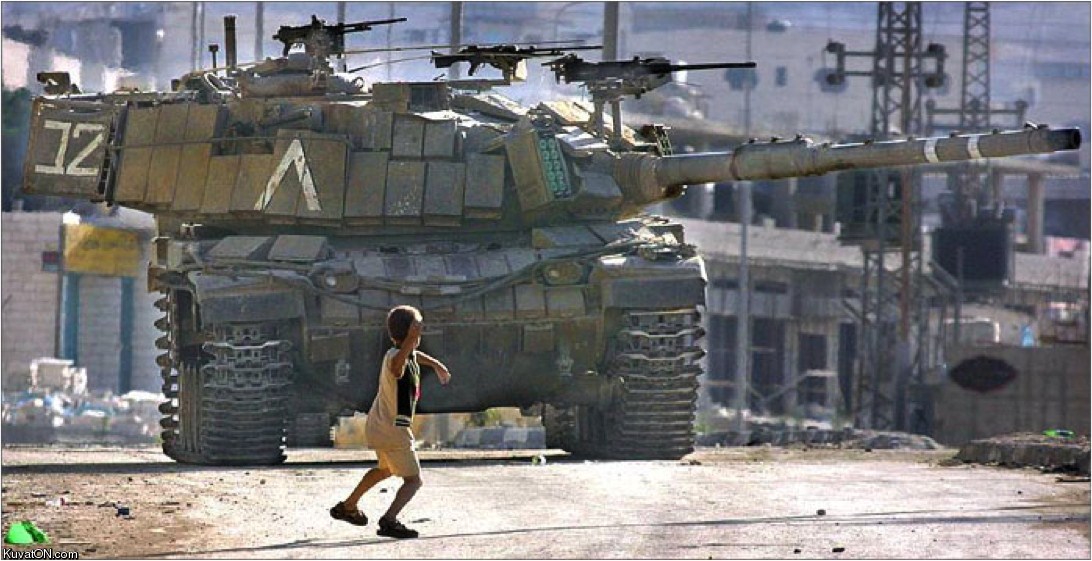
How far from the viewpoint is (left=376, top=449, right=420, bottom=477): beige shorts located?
57.1 feet

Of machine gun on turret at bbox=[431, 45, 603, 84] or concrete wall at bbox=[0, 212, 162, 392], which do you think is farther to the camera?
concrete wall at bbox=[0, 212, 162, 392]

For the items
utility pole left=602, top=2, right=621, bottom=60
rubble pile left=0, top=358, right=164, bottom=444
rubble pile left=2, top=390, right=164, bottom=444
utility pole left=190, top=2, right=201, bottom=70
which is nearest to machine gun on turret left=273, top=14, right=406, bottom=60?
utility pole left=190, top=2, right=201, bottom=70

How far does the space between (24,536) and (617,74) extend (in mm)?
12271

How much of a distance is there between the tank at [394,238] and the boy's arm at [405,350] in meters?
9.74

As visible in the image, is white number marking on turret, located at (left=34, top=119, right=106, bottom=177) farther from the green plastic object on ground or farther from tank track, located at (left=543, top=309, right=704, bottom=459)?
the green plastic object on ground

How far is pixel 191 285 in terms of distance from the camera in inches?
1104

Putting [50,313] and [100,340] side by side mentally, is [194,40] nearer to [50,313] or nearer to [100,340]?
[50,313]

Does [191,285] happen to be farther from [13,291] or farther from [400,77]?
[13,291]

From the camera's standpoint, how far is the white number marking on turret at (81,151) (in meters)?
29.7

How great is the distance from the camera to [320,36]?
98.7 ft

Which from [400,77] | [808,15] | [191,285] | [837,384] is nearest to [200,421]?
[191,285]

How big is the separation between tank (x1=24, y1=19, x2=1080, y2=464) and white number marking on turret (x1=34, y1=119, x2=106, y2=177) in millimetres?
22

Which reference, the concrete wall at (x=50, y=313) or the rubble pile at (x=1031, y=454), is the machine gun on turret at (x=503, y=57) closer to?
the rubble pile at (x=1031, y=454)

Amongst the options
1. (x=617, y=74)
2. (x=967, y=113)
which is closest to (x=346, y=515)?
(x=617, y=74)
